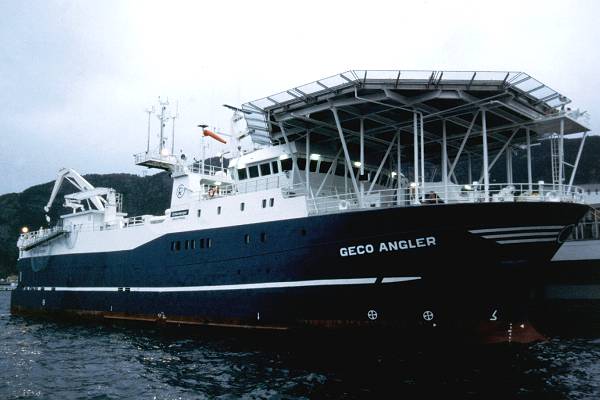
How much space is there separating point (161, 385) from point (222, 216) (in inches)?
429

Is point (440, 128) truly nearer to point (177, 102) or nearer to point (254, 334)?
point (254, 334)

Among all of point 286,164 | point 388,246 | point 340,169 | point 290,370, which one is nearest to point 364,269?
point 388,246

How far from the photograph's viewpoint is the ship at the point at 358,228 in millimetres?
16953

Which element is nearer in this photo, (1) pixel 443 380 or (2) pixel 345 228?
(1) pixel 443 380

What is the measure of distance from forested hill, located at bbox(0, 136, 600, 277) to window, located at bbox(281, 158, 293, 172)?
106m

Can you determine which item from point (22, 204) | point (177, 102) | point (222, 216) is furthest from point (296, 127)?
point (22, 204)

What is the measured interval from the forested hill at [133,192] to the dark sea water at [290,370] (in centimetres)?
11095

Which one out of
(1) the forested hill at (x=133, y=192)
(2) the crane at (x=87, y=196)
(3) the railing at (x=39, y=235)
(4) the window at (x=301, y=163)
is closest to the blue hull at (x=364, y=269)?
(4) the window at (x=301, y=163)

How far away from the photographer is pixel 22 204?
15925 centimetres

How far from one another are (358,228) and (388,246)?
1393mm

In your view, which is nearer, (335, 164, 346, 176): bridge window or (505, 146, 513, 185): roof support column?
(505, 146, 513, 185): roof support column

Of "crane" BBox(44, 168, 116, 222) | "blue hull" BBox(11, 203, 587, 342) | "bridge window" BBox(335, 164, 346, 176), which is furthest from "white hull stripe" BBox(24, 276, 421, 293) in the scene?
"bridge window" BBox(335, 164, 346, 176)

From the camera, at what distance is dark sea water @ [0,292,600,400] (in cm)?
1225

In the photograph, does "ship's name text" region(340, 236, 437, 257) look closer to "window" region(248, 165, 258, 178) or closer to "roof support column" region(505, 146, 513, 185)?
"roof support column" region(505, 146, 513, 185)
